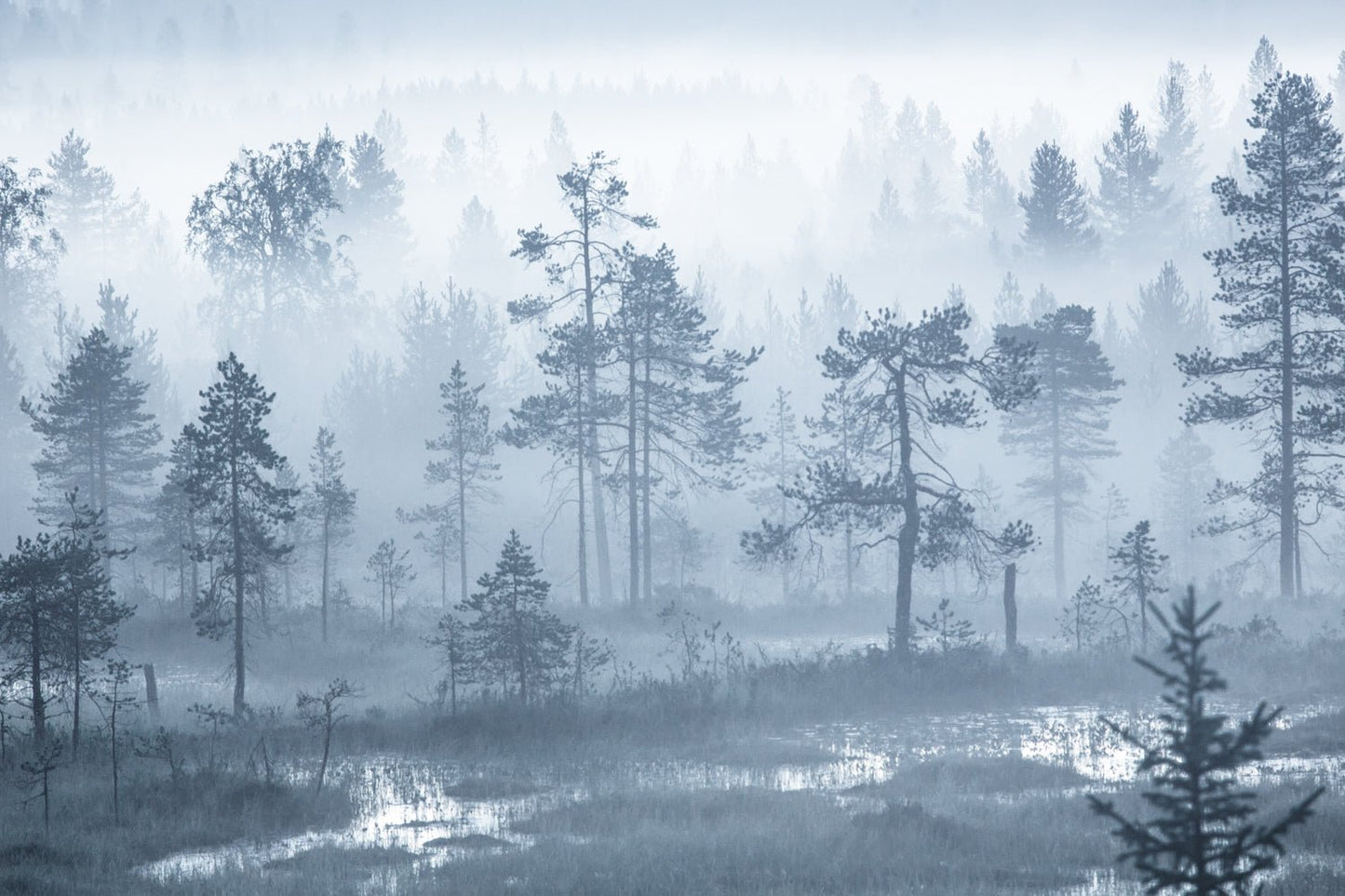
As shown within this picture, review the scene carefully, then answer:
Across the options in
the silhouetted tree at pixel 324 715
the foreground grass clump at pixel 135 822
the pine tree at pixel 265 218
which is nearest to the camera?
the foreground grass clump at pixel 135 822

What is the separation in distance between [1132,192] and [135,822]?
92.1m

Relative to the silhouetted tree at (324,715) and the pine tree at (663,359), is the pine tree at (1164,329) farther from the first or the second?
the silhouetted tree at (324,715)

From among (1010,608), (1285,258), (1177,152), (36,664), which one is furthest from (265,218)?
(1177,152)

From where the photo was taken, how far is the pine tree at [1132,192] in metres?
89.6

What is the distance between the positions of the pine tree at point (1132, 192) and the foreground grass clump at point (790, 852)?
87.4 meters

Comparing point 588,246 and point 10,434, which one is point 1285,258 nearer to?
point 588,246

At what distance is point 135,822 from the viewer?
517 inches

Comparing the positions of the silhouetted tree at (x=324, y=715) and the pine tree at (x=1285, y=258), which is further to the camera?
the pine tree at (x=1285, y=258)

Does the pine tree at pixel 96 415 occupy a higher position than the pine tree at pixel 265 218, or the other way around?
the pine tree at pixel 265 218

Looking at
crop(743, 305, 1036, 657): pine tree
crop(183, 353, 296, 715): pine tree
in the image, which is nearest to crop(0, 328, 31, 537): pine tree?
crop(183, 353, 296, 715): pine tree

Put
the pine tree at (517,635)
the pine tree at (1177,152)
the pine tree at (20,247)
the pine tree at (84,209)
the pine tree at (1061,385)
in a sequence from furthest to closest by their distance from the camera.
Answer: the pine tree at (1177,152) < the pine tree at (84,209) < the pine tree at (20,247) < the pine tree at (1061,385) < the pine tree at (517,635)

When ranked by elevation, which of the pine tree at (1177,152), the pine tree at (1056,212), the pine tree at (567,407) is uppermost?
the pine tree at (1177,152)

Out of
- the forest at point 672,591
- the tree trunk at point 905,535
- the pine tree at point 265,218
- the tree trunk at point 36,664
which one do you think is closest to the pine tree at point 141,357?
the forest at point 672,591

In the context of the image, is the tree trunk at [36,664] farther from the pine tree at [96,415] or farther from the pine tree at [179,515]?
the pine tree at [96,415]
